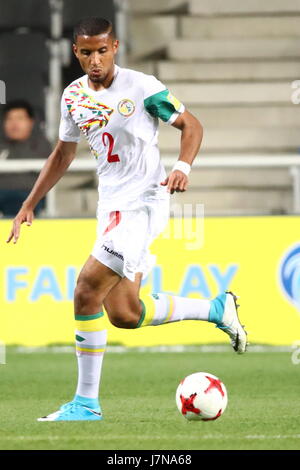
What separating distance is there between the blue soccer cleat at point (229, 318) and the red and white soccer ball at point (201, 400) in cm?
92

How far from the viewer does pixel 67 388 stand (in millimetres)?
7406

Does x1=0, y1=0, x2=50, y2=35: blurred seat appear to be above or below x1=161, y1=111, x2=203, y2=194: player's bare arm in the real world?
above

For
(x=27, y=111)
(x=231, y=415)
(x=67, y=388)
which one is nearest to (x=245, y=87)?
(x=27, y=111)

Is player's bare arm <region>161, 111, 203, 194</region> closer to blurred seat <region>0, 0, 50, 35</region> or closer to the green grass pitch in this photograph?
the green grass pitch

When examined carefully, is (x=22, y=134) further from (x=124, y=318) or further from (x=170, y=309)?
(x=124, y=318)

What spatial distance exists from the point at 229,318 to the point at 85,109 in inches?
57.0

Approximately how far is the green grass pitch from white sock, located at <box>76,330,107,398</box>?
17 cm

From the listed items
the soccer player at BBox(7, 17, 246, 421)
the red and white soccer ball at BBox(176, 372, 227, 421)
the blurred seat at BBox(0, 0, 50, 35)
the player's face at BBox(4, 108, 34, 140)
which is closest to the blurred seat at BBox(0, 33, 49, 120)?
the blurred seat at BBox(0, 0, 50, 35)

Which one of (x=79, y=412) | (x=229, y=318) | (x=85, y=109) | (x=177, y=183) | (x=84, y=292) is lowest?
(x=79, y=412)

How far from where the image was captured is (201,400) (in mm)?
5555

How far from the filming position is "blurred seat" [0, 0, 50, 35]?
14672mm

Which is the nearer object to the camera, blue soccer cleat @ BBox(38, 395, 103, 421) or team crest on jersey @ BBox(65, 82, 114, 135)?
blue soccer cleat @ BBox(38, 395, 103, 421)

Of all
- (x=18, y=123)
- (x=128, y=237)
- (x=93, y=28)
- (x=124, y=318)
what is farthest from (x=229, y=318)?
(x=18, y=123)

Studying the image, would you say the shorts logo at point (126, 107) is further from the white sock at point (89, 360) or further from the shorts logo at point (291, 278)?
the shorts logo at point (291, 278)
